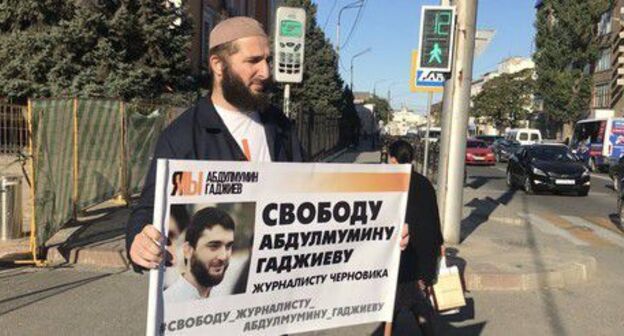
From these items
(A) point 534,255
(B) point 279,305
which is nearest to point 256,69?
(B) point 279,305

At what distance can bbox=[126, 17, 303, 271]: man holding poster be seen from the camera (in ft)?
8.20

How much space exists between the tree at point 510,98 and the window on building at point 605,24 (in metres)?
19.0

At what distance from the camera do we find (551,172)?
64.1ft

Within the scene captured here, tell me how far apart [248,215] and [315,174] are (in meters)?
0.37

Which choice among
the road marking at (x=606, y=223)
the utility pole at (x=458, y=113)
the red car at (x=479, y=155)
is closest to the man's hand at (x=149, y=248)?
the utility pole at (x=458, y=113)

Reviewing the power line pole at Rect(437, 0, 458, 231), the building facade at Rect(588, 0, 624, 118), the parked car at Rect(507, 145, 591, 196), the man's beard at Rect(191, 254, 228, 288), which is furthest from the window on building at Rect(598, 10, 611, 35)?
the man's beard at Rect(191, 254, 228, 288)

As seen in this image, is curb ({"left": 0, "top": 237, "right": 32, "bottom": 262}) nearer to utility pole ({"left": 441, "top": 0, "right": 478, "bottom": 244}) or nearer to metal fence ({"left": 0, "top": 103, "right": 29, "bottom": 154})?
utility pole ({"left": 441, "top": 0, "right": 478, "bottom": 244})

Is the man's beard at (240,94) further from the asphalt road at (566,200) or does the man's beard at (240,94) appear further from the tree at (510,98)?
the tree at (510,98)

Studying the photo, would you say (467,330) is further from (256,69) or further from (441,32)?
(441,32)

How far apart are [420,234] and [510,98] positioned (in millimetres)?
80640

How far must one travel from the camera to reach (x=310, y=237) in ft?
9.14

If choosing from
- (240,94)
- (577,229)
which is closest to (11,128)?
(577,229)

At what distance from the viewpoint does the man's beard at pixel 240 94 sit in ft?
8.30

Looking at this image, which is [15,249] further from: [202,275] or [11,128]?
[11,128]
